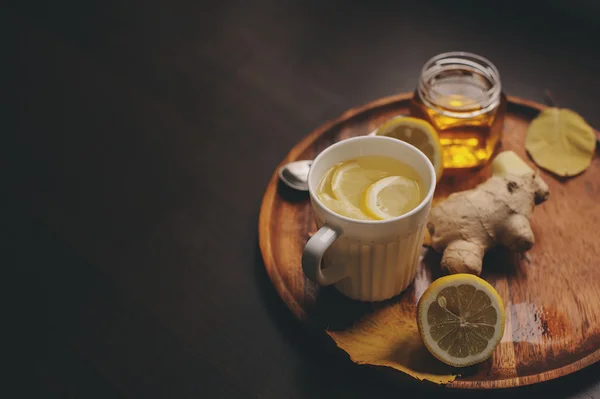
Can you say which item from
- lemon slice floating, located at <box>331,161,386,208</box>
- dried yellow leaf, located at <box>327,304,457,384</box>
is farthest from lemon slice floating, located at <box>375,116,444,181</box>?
dried yellow leaf, located at <box>327,304,457,384</box>

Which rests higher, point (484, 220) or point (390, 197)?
point (390, 197)

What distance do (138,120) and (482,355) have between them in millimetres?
941

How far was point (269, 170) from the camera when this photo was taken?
1.31m

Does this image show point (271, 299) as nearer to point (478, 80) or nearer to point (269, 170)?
point (269, 170)

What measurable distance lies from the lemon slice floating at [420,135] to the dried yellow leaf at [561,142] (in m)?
0.23

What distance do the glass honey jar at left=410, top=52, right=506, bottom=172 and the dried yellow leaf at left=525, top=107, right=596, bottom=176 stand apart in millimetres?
83

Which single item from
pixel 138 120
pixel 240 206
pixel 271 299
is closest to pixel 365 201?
pixel 271 299

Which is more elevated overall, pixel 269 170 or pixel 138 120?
pixel 138 120

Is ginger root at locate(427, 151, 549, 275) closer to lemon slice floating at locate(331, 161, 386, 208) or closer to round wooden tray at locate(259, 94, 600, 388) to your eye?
round wooden tray at locate(259, 94, 600, 388)

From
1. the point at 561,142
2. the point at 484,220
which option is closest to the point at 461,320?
the point at 484,220

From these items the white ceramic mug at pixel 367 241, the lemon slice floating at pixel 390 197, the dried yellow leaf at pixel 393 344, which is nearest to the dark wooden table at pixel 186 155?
the dried yellow leaf at pixel 393 344

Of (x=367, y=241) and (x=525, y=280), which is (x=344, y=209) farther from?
(x=525, y=280)

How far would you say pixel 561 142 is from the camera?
122 centimetres

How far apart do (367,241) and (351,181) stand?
0.13 meters
